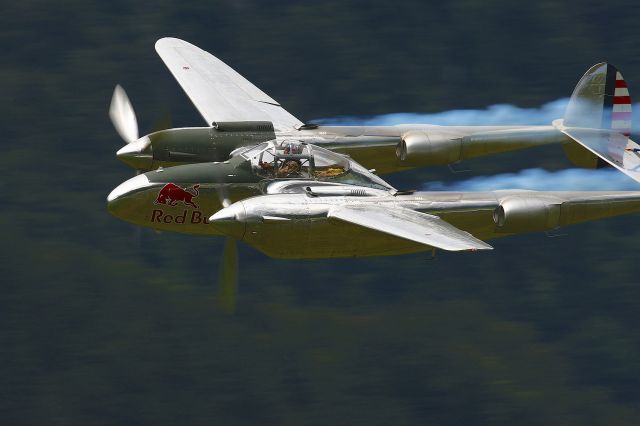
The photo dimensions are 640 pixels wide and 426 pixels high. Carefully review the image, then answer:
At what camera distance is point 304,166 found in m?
41.2

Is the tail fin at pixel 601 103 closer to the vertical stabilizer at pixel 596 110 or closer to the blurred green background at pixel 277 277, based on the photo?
the vertical stabilizer at pixel 596 110

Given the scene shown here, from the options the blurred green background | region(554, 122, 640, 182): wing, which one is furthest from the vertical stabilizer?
the blurred green background

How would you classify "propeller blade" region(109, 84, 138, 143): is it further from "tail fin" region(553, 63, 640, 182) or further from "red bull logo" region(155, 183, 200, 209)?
"tail fin" region(553, 63, 640, 182)

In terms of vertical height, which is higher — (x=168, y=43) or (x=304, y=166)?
(x=168, y=43)

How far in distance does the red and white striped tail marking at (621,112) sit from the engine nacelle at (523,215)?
7.16m

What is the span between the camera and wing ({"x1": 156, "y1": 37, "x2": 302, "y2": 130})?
4669 cm

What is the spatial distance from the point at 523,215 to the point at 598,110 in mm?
8210

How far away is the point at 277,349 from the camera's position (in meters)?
109

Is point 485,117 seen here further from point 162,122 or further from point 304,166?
point 162,122

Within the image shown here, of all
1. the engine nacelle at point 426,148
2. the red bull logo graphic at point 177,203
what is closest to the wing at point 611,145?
the engine nacelle at point 426,148

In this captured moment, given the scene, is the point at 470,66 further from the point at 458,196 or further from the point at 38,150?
the point at 458,196

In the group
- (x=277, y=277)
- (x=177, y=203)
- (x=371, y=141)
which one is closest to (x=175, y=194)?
(x=177, y=203)

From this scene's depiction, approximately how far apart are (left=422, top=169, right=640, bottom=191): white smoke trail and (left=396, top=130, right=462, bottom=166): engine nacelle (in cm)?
107

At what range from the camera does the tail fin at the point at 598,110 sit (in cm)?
4700
